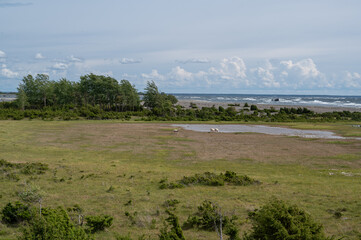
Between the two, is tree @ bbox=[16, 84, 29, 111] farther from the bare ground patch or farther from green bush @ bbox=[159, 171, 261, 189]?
green bush @ bbox=[159, 171, 261, 189]

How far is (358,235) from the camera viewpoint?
1170 centimetres

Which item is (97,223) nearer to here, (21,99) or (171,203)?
(171,203)

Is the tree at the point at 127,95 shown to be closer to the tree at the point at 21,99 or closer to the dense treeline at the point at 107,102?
the dense treeline at the point at 107,102

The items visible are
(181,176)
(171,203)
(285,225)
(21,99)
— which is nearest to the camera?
(285,225)

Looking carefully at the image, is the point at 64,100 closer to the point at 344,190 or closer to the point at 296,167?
the point at 296,167

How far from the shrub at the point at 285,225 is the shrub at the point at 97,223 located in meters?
5.88

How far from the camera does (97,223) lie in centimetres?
1238

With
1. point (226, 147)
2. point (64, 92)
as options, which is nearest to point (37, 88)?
point (64, 92)

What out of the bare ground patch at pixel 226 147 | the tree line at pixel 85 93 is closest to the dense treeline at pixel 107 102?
the tree line at pixel 85 93

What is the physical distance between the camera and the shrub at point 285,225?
8.23m

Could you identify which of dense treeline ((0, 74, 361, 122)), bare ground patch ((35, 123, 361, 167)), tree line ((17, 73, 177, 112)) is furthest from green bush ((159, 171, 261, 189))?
tree line ((17, 73, 177, 112))

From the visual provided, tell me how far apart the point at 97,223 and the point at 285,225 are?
23.4 ft

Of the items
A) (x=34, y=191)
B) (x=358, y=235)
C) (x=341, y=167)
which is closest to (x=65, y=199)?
(x=34, y=191)

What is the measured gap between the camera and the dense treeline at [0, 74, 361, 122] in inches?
3214
